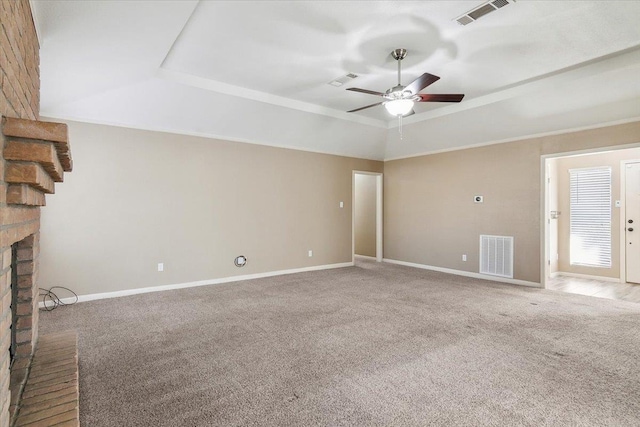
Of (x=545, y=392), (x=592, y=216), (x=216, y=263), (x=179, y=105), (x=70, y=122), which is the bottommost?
(x=545, y=392)

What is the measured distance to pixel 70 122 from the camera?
437cm

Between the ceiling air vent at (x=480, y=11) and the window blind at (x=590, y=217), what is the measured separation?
4.73 metres

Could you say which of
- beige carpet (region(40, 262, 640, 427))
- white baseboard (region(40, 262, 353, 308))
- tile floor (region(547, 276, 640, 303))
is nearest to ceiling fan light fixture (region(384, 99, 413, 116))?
beige carpet (region(40, 262, 640, 427))

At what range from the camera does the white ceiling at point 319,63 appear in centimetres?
277

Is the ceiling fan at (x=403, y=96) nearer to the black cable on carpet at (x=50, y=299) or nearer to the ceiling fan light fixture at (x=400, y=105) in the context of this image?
the ceiling fan light fixture at (x=400, y=105)

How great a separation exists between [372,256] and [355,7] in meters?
6.08

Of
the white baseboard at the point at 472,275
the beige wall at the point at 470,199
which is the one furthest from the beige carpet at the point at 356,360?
the beige wall at the point at 470,199

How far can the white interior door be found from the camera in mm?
5516

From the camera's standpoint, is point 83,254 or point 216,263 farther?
point 216,263

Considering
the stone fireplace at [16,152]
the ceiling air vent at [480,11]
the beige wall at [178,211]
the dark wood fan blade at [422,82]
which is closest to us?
the stone fireplace at [16,152]

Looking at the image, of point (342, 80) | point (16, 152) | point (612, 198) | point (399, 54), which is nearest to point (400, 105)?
point (399, 54)

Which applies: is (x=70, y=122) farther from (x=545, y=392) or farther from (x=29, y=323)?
(x=545, y=392)

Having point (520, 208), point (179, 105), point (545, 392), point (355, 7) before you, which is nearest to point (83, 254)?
point (179, 105)

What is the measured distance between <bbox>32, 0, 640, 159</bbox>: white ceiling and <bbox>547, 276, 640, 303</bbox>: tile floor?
252cm
